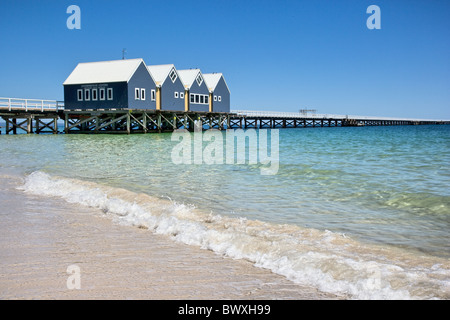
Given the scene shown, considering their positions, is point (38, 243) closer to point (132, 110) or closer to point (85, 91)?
point (132, 110)

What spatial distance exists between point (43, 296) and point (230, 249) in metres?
2.11

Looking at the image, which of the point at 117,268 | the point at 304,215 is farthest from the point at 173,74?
the point at 117,268

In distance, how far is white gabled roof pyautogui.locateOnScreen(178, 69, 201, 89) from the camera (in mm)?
49594

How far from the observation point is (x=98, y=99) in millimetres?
41625

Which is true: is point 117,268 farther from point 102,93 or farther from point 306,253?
point 102,93

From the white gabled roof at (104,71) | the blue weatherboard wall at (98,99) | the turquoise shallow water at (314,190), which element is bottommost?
the turquoise shallow water at (314,190)

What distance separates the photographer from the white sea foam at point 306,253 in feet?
12.1

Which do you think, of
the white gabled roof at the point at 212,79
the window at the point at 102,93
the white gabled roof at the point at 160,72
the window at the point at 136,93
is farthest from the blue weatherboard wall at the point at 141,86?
the white gabled roof at the point at 212,79

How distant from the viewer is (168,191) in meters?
9.46

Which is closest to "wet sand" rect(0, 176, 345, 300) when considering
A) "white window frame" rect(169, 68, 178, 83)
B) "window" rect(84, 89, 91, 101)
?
"window" rect(84, 89, 91, 101)

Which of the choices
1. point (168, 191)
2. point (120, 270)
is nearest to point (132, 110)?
point (168, 191)

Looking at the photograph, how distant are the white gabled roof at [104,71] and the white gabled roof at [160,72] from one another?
3918mm

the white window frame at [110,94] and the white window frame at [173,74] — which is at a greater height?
the white window frame at [173,74]

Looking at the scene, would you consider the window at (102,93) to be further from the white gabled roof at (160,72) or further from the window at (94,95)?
the white gabled roof at (160,72)
